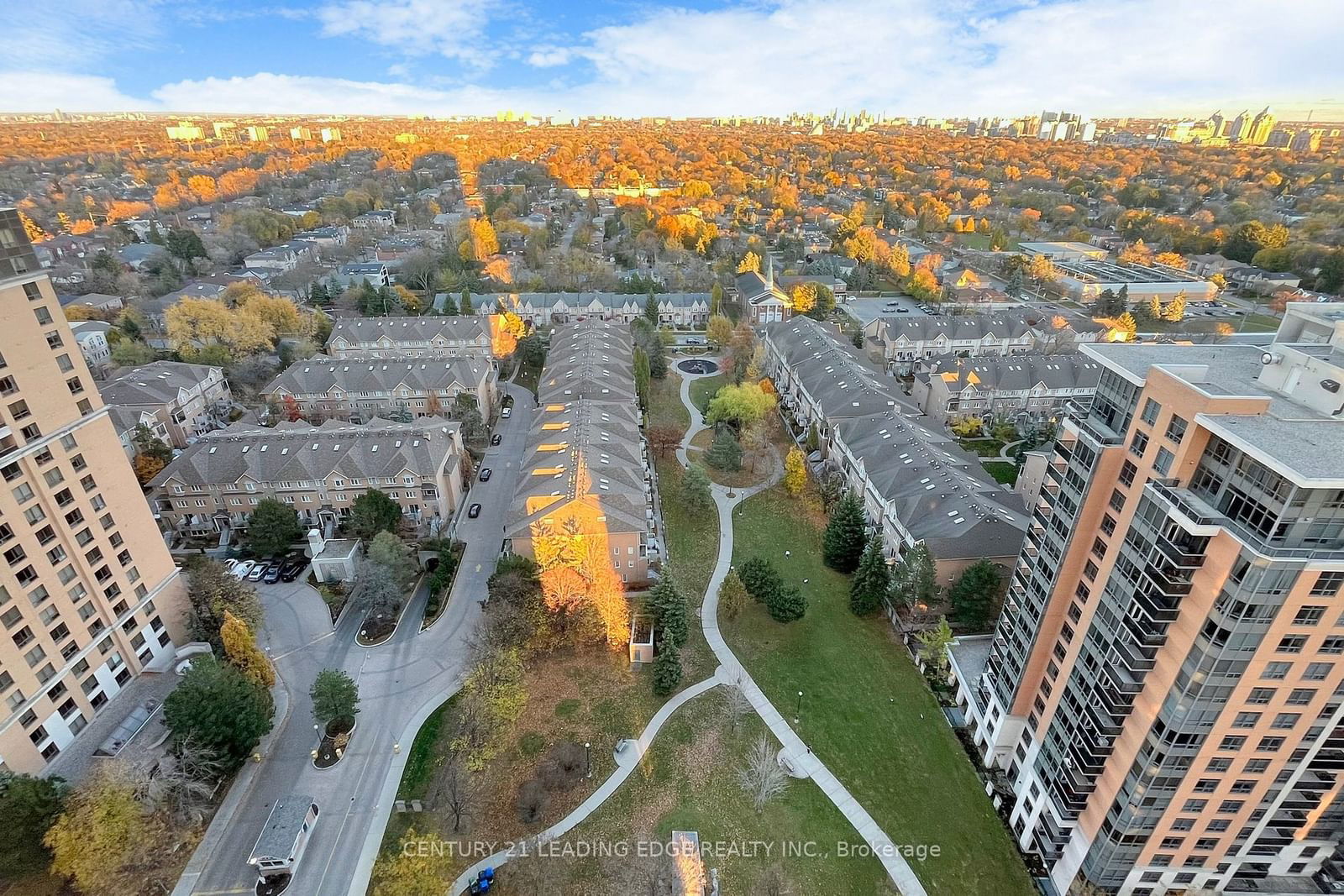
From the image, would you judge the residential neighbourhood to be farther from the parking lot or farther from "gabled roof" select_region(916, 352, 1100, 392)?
the parking lot

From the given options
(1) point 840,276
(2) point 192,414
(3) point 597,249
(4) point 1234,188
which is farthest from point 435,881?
(4) point 1234,188

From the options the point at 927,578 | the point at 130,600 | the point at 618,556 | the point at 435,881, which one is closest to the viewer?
the point at 435,881

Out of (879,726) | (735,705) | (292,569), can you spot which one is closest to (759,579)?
(735,705)

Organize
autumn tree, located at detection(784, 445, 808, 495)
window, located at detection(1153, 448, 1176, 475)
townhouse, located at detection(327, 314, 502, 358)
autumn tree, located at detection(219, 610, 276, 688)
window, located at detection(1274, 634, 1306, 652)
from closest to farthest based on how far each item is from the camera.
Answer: window, located at detection(1274, 634, 1306, 652), window, located at detection(1153, 448, 1176, 475), autumn tree, located at detection(219, 610, 276, 688), autumn tree, located at detection(784, 445, 808, 495), townhouse, located at detection(327, 314, 502, 358)

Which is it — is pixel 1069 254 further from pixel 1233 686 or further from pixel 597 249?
pixel 1233 686

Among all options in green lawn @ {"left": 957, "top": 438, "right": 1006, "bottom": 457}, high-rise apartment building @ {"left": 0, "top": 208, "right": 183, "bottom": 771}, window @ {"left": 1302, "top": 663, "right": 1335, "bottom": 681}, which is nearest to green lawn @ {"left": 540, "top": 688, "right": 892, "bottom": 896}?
window @ {"left": 1302, "top": 663, "right": 1335, "bottom": 681}

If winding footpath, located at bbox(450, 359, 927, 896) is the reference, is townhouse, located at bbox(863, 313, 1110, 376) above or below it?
above
